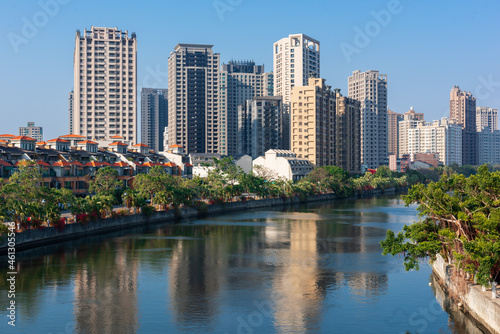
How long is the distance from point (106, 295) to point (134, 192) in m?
49.5

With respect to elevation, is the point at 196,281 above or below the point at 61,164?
below

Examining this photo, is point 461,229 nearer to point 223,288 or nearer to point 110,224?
point 223,288

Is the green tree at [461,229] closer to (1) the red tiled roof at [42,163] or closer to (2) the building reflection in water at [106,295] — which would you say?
(2) the building reflection in water at [106,295]

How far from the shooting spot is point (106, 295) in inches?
1708

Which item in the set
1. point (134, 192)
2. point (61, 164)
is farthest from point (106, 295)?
point (61, 164)

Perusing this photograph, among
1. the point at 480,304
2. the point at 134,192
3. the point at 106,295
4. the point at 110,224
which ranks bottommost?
the point at 106,295

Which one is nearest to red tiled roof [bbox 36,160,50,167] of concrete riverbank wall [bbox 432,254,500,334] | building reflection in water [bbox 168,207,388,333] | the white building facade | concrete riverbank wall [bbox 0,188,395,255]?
concrete riverbank wall [bbox 0,188,395,255]

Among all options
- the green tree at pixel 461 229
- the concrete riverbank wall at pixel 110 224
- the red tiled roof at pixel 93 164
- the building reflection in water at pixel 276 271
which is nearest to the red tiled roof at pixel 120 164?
the red tiled roof at pixel 93 164

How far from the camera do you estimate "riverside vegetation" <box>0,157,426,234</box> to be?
63.9m

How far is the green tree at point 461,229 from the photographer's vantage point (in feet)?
111

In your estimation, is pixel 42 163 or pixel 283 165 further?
pixel 283 165

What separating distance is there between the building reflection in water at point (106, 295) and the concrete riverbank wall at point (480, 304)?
22.4 m

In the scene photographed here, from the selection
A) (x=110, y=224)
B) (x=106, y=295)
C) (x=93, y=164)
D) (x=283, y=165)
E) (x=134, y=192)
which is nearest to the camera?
(x=106, y=295)

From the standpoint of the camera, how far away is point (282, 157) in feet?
590
